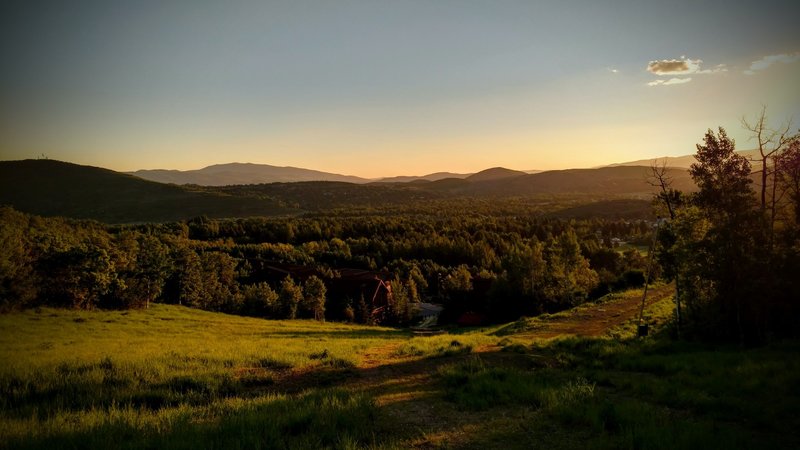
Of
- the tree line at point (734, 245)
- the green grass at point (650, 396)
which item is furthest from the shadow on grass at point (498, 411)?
the tree line at point (734, 245)

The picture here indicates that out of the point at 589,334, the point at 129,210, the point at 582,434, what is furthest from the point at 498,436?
the point at 129,210

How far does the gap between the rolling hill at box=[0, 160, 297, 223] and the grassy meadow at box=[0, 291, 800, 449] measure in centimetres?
16298

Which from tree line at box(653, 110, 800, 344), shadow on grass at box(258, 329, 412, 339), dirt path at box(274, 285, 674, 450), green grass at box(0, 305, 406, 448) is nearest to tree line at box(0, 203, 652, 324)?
green grass at box(0, 305, 406, 448)

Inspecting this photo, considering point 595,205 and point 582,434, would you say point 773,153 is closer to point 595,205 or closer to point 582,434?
point 582,434

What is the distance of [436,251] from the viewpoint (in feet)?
330

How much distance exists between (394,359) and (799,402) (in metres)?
14.2

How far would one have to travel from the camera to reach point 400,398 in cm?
1209

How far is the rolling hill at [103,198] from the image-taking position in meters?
157

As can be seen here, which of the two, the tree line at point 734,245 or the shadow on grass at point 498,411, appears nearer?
the shadow on grass at point 498,411

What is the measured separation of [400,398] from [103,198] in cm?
20720

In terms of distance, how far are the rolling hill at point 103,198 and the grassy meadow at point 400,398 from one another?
163m

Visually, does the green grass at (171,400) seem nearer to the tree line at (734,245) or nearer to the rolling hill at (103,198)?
the tree line at (734,245)

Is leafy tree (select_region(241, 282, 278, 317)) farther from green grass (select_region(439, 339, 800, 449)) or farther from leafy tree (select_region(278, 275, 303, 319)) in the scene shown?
green grass (select_region(439, 339, 800, 449))

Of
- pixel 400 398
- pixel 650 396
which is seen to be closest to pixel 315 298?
pixel 400 398
